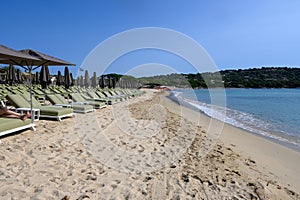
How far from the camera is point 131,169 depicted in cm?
322

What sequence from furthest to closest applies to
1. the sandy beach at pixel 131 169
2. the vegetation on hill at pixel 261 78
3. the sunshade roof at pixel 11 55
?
the vegetation on hill at pixel 261 78 → the sunshade roof at pixel 11 55 → the sandy beach at pixel 131 169

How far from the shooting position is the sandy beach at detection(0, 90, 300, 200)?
2.53m

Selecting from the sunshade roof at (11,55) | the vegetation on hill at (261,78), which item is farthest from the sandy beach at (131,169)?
the vegetation on hill at (261,78)

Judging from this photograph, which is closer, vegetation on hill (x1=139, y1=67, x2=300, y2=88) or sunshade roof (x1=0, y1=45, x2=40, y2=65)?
sunshade roof (x1=0, y1=45, x2=40, y2=65)

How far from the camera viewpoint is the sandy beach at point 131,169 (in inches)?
99.4

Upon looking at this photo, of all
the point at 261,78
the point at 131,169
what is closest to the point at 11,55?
the point at 131,169

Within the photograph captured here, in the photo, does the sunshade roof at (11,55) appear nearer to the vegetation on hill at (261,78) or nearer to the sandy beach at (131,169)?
the sandy beach at (131,169)

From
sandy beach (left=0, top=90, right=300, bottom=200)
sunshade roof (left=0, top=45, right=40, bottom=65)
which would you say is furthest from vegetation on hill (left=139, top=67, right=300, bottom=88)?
sandy beach (left=0, top=90, right=300, bottom=200)

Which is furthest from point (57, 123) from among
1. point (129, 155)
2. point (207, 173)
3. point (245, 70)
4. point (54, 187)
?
point (245, 70)

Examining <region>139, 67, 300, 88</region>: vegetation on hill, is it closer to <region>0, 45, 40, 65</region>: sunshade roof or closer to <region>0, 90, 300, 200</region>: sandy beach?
<region>0, 45, 40, 65</region>: sunshade roof

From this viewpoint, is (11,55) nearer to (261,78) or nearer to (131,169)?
(131,169)

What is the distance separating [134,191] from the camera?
2562 millimetres

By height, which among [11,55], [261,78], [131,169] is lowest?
[131,169]

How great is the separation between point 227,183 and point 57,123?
4639 millimetres
